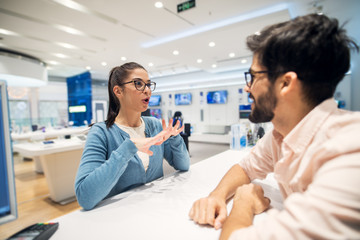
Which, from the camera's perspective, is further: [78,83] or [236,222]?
[78,83]

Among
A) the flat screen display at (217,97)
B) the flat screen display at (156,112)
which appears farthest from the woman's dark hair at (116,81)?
the flat screen display at (156,112)

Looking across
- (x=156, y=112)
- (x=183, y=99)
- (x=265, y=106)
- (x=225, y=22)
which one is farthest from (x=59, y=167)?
(x=156, y=112)

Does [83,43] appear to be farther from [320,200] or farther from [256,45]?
[320,200]

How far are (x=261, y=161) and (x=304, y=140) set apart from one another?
17.0 inches

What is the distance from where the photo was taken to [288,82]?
68 cm

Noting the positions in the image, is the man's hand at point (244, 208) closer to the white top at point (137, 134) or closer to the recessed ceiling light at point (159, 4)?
the white top at point (137, 134)

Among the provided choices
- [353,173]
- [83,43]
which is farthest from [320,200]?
[83,43]

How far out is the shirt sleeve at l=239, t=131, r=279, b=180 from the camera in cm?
100

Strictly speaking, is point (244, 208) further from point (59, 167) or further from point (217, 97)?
point (217, 97)

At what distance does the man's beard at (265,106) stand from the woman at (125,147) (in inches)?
18.6

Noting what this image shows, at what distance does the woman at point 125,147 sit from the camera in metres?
0.95

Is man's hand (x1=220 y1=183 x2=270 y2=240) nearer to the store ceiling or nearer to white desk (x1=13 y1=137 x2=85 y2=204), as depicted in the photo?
the store ceiling

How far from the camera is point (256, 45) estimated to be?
76cm

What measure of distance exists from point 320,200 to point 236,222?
32cm
